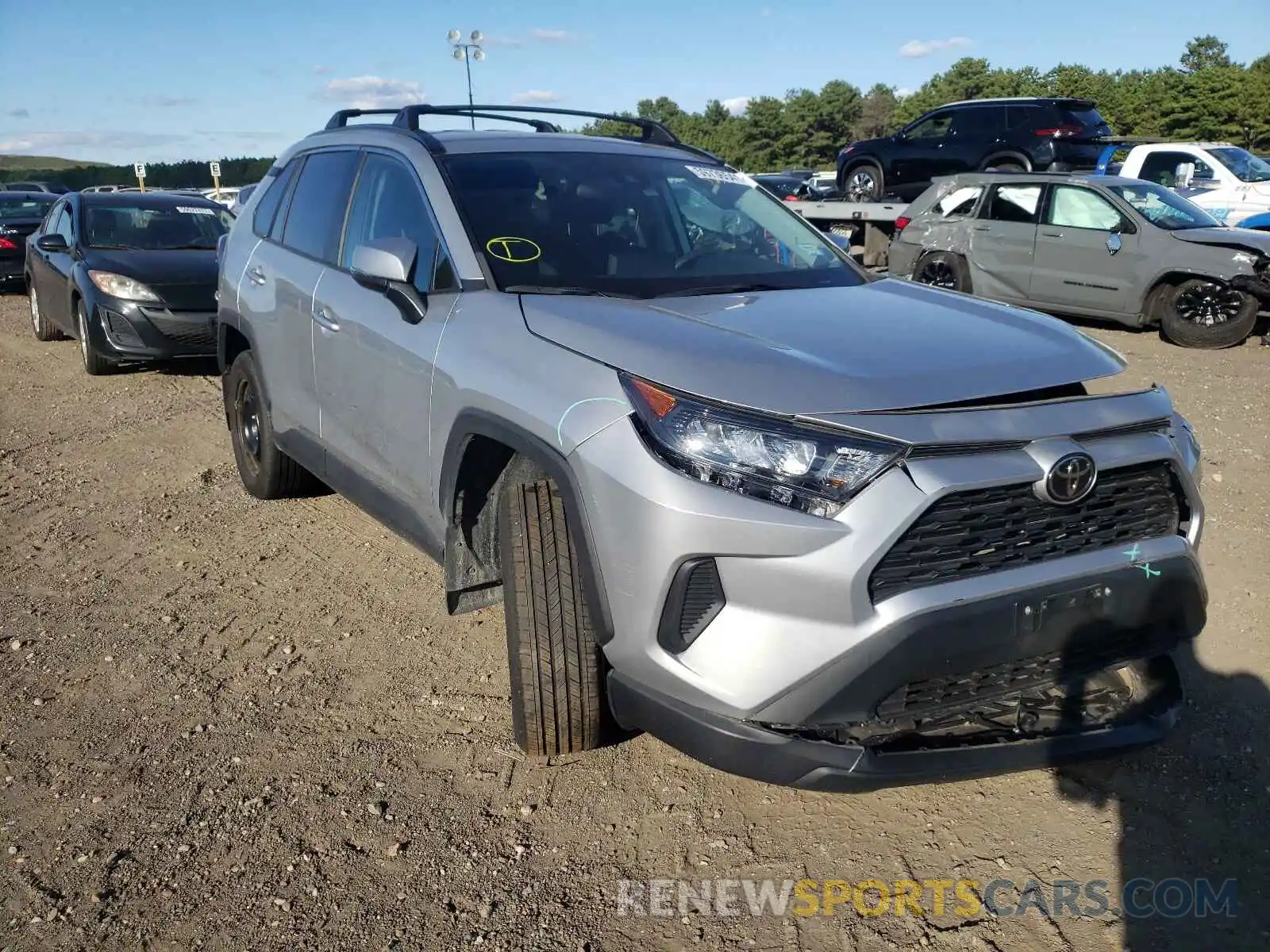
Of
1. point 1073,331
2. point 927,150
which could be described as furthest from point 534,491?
point 927,150

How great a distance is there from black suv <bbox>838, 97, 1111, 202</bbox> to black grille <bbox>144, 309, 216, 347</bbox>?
1017 centimetres

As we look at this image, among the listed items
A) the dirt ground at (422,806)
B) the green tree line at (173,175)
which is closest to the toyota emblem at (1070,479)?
the dirt ground at (422,806)

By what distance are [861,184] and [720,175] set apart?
13741 millimetres

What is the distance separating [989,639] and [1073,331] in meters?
1.18

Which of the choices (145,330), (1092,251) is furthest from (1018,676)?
(1092,251)

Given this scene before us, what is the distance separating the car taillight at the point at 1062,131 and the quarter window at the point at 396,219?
504 inches

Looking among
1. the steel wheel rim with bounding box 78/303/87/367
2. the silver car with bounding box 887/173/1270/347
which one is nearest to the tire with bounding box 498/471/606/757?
the steel wheel rim with bounding box 78/303/87/367

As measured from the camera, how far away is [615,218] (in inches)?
143

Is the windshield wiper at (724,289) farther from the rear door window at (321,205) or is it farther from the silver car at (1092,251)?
the silver car at (1092,251)

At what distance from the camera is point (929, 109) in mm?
76062

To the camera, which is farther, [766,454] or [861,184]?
[861,184]

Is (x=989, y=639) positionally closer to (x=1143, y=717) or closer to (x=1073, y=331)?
(x=1143, y=717)

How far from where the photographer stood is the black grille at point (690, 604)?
231 centimetres

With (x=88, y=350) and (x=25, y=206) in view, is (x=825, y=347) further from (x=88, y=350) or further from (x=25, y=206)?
(x=25, y=206)
